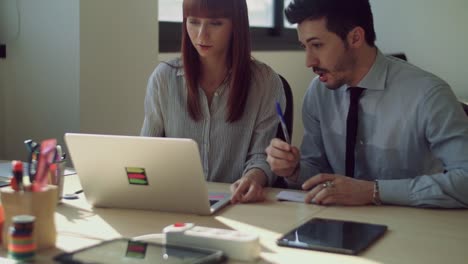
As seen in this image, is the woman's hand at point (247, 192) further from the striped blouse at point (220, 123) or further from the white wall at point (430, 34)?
the white wall at point (430, 34)

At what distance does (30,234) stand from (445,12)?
13.2ft

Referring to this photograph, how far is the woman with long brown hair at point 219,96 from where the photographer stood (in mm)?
2254

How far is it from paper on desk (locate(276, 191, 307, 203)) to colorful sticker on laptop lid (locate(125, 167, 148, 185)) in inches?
15.3

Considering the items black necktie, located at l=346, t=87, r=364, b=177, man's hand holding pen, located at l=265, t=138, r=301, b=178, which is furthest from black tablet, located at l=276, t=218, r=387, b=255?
black necktie, located at l=346, t=87, r=364, b=177

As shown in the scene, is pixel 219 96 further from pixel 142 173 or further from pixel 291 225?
pixel 291 225

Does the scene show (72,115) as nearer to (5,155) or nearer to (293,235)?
(5,155)

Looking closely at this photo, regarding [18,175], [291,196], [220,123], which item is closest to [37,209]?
[18,175]

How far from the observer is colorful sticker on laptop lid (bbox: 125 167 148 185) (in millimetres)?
1670

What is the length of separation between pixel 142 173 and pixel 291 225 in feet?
1.24

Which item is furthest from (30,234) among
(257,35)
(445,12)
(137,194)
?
(445,12)

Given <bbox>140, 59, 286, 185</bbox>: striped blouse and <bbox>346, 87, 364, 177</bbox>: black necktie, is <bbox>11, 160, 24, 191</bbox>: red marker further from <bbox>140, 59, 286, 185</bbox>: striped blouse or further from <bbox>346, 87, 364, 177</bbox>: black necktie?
<bbox>346, 87, 364, 177</bbox>: black necktie

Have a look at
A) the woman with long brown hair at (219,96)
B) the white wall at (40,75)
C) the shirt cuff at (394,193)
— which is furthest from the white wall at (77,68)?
the shirt cuff at (394,193)

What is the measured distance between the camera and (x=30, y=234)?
1.27 metres

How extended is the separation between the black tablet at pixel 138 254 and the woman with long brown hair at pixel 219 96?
95 centimetres
